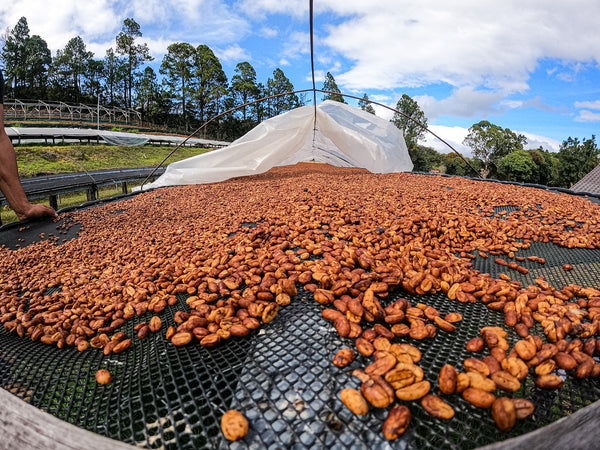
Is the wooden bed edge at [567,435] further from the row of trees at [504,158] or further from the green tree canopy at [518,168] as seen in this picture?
the green tree canopy at [518,168]

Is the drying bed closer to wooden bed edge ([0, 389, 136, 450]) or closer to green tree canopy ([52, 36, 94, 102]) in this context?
wooden bed edge ([0, 389, 136, 450])

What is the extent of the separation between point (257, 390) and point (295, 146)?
402cm

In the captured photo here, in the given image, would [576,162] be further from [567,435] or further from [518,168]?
[567,435]

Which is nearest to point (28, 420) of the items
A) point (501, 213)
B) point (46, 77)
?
point (501, 213)

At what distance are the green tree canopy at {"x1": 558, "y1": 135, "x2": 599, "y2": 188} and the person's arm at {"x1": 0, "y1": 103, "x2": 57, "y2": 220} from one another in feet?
126

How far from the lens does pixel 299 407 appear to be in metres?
0.68

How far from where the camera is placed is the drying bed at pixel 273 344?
64 centimetres

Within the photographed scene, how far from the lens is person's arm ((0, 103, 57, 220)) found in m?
2.16

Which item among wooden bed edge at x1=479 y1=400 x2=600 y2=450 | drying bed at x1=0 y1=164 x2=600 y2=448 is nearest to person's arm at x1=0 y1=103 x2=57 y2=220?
drying bed at x1=0 y1=164 x2=600 y2=448

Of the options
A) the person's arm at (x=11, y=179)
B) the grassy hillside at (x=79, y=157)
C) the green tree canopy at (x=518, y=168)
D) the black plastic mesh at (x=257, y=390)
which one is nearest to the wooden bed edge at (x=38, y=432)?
the black plastic mesh at (x=257, y=390)

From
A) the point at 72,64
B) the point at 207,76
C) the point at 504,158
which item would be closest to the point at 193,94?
the point at 207,76

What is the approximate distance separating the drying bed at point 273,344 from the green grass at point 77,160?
611 cm

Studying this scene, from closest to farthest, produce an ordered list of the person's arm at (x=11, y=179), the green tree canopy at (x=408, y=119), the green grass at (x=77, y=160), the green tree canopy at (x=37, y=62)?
the person's arm at (x=11, y=179), the green grass at (x=77, y=160), the green tree canopy at (x=408, y=119), the green tree canopy at (x=37, y=62)

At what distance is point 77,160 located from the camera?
11016mm
